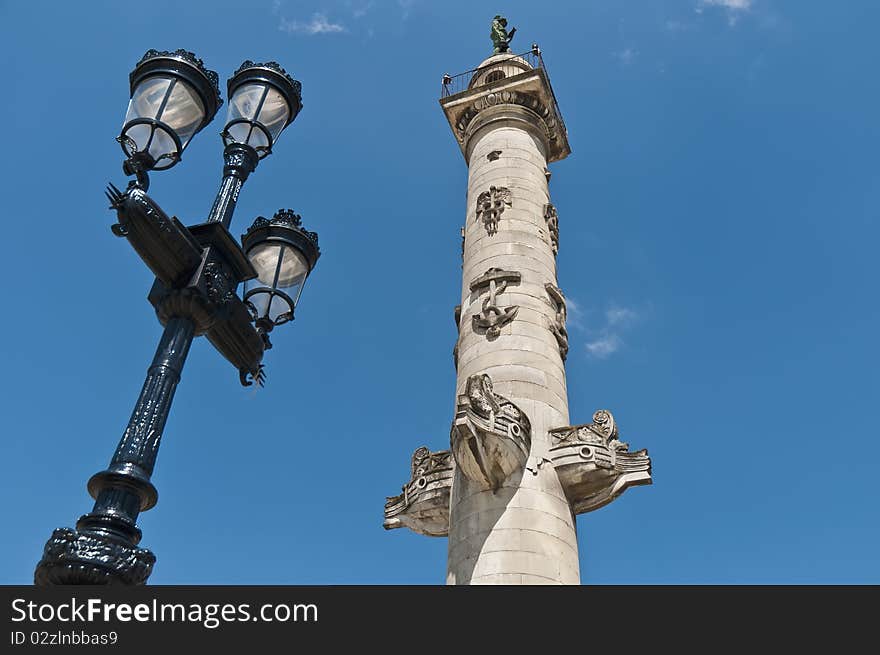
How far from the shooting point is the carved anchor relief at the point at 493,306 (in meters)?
16.2

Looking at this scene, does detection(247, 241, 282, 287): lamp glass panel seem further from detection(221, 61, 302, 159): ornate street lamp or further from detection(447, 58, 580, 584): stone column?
detection(447, 58, 580, 584): stone column

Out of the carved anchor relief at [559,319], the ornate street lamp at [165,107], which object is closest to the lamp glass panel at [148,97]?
the ornate street lamp at [165,107]

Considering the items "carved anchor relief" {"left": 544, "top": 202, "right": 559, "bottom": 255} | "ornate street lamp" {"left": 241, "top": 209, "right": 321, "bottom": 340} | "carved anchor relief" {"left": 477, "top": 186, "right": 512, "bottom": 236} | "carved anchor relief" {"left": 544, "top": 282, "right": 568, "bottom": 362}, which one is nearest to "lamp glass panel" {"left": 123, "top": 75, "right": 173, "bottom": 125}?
"ornate street lamp" {"left": 241, "top": 209, "right": 321, "bottom": 340}

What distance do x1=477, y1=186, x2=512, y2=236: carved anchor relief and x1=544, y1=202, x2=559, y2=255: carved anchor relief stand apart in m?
1.09

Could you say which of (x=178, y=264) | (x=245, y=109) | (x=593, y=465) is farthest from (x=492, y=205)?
(x=178, y=264)

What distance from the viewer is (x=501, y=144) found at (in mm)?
20828

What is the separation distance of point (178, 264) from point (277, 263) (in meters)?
1.92

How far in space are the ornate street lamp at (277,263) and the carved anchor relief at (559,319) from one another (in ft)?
25.8

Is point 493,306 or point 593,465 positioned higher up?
point 493,306

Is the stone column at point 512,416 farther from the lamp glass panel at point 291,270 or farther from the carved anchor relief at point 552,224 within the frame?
the lamp glass panel at point 291,270

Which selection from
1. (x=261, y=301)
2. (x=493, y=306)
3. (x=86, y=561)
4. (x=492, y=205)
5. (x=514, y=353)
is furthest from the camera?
(x=492, y=205)

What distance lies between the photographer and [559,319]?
16953mm

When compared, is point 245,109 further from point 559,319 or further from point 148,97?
point 559,319
